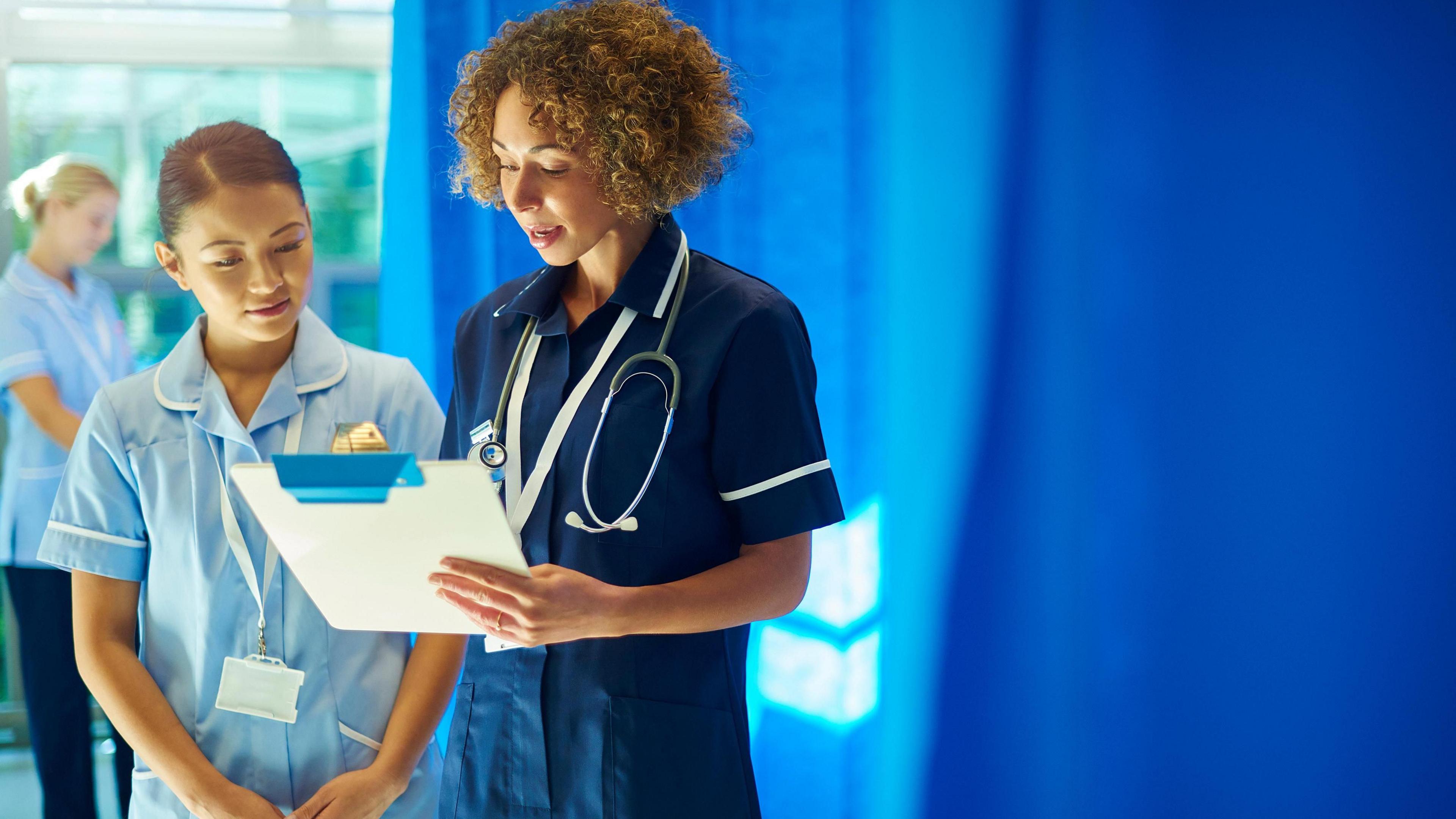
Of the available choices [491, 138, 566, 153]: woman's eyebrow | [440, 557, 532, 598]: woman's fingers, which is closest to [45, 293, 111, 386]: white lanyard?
[491, 138, 566, 153]: woman's eyebrow

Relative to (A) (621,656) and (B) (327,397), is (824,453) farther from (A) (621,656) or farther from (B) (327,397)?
(B) (327,397)

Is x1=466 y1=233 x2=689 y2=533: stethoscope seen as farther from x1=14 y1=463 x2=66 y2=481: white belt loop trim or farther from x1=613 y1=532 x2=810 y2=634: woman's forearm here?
x1=14 y1=463 x2=66 y2=481: white belt loop trim

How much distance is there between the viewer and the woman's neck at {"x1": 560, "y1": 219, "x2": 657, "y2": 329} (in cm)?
116

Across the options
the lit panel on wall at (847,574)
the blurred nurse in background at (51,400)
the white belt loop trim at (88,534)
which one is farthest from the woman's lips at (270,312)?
the blurred nurse in background at (51,400)

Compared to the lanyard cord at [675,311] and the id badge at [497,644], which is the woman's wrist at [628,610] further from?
the lanyard cord at [675,311]

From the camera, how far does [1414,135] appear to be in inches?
70.0

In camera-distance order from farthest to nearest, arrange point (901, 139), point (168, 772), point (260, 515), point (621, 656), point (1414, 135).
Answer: point (901, 139) → point (1414, 135) → point (168, 772) → point (621, 656) → point (260, 515)

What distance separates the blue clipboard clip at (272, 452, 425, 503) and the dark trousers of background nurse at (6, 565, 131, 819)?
1597 millimetres

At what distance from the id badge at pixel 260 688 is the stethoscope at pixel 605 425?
1.30 ft

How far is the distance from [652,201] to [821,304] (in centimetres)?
91

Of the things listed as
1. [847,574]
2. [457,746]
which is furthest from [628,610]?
[847,574]

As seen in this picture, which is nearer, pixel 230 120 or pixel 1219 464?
pixel 230 120

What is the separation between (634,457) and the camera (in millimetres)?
1069

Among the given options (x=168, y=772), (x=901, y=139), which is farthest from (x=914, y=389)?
(x=168, y=772)
